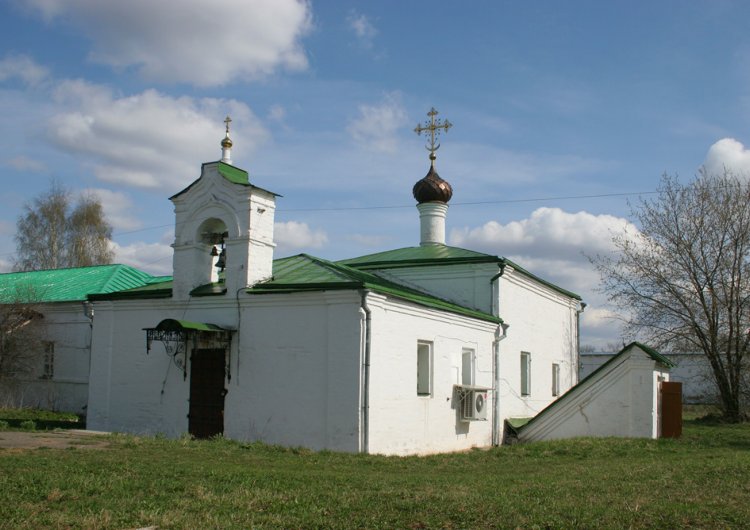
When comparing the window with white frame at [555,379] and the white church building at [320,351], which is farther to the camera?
the window with white frame at [555,379]

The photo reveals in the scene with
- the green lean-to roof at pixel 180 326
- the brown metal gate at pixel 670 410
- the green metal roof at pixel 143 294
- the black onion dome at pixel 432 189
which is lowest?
the brown metal gate at pixel 670 410

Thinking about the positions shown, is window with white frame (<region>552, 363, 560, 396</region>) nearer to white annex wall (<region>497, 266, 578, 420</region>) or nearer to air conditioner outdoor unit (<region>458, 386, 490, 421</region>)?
white annex wall (<region>497, 266, 578, 420</region>)

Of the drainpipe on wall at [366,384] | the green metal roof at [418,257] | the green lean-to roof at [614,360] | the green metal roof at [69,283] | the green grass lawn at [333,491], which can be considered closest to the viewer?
the green grass lawn at [333,491]

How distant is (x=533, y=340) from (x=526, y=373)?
875 millimetres

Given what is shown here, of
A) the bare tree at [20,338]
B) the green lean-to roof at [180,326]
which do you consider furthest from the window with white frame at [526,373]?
the bare tree at [20,338]

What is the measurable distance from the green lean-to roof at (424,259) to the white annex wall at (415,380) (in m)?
1.59

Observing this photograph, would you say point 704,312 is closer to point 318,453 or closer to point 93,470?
point 318,453

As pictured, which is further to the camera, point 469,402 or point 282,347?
point 469,402

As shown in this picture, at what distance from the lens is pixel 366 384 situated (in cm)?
1223

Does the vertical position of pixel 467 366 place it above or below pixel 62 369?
above

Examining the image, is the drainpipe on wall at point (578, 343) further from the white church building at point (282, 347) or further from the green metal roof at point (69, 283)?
the green metal roof at point (69, 283)

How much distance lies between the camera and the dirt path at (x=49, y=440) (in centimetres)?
1051

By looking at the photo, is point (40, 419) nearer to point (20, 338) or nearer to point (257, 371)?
point (20, 338)

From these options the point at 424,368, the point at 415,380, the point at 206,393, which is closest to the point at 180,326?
the point at 206,393
